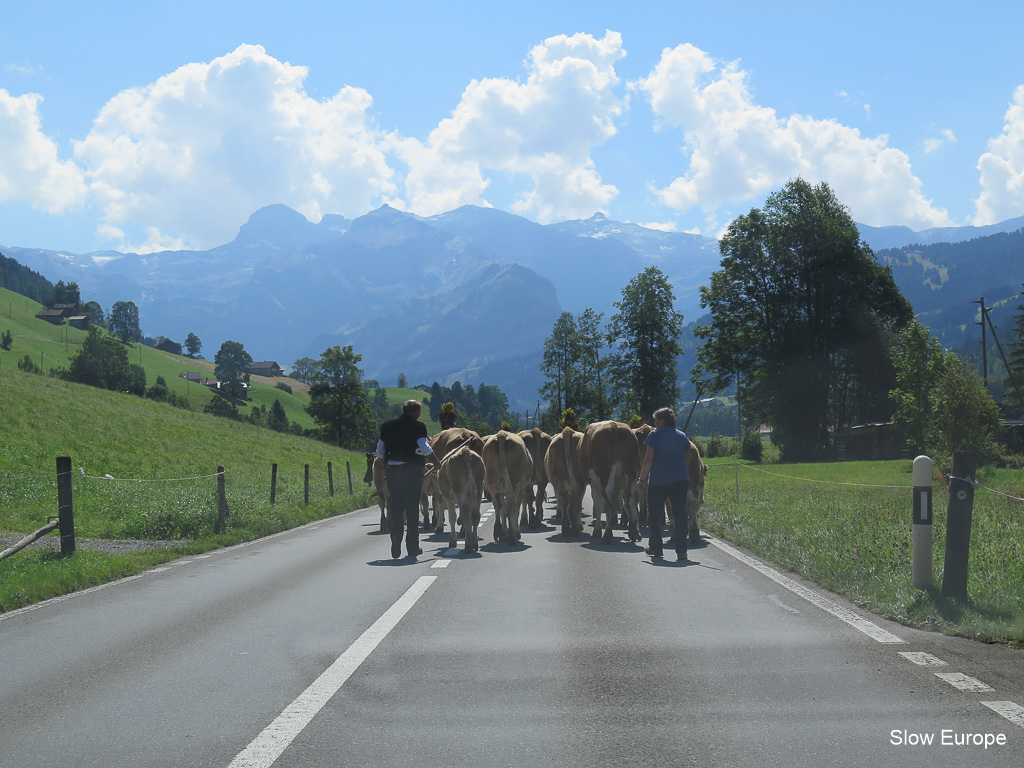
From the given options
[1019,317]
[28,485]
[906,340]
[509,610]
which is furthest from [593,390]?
[509,610]

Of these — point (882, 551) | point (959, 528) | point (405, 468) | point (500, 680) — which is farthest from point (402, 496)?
point (959, 528)

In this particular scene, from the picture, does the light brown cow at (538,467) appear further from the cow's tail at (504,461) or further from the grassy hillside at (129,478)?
the grassy hillside at (129,478)

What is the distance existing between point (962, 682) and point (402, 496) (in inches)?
320

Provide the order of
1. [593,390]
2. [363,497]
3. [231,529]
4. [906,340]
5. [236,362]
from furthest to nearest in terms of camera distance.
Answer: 1. [236,362]
2. [593,390]
3. [906,340]
4. [363,497]
5. [231,529]

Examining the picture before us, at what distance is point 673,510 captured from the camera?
11891 mm

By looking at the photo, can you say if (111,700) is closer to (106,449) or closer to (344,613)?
(344,613)

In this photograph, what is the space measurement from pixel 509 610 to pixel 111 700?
3581 millimetres

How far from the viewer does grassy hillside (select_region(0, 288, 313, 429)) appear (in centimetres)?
12725

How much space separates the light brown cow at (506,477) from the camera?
14.0 m

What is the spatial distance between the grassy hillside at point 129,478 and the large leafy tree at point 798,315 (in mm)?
27153

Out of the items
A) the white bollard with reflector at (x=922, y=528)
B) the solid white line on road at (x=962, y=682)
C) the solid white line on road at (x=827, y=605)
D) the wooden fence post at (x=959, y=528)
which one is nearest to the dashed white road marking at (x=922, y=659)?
the solid white line on road at (x=962, y=682)

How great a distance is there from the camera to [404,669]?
5.82m

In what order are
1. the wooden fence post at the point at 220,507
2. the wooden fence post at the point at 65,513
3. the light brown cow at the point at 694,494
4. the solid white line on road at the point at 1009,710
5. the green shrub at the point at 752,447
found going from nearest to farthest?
the solid white line on road at the point at 1009,710 → the wooden fence post at the point at 65,513 → the light brown cow at the point at 694,494 → the wooden fence post at the point at 220,507 → the green shrub at the point at 752,447

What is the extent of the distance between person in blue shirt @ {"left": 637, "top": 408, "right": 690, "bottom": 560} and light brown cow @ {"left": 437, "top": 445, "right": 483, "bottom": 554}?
2.42 metres
